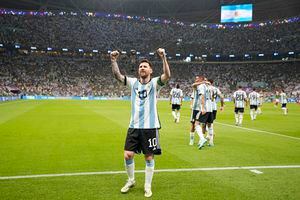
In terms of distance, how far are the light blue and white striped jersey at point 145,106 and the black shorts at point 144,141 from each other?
0.32 ft

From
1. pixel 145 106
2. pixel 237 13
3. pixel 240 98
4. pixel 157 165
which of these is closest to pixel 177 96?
pixel 240 98

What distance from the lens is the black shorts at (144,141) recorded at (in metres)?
6.00

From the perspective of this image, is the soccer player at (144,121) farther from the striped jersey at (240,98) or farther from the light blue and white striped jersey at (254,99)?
the light blue and white striped jersey at (254,99)

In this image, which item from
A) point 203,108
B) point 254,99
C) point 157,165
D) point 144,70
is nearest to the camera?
point 144,70

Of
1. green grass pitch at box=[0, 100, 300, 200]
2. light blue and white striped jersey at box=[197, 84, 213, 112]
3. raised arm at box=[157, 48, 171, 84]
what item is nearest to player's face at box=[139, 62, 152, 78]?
raised arm at box=[157, 48, 171, 84]

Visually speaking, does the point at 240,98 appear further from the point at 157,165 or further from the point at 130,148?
the point at 130,148

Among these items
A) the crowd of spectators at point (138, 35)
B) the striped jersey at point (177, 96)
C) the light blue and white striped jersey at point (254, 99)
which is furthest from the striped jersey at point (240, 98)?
the crowd of spectators at point (138, 35)

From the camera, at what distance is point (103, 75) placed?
72.4 m

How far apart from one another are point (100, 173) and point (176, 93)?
538 inches

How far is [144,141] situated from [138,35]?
72.4 meters

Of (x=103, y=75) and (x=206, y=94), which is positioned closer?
(x=206, y=94)

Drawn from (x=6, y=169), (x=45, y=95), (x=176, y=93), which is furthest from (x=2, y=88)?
(x=6, y=169)

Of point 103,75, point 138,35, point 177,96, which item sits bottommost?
point 177,96

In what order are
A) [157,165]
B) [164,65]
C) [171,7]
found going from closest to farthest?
[164,65], [157,165], [171,7]
